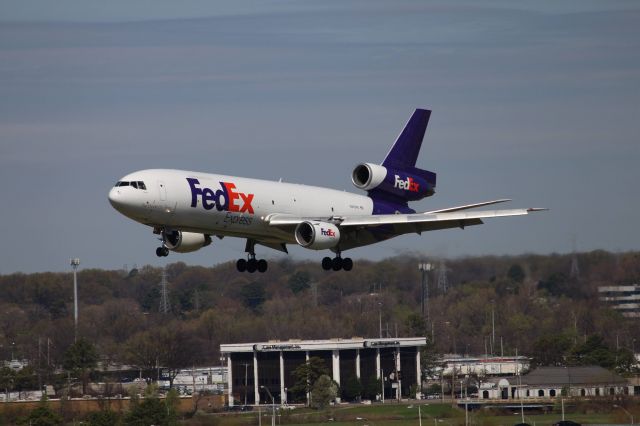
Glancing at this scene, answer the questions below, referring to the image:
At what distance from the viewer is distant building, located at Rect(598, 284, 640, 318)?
5059 inches

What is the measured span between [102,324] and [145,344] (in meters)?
22.1

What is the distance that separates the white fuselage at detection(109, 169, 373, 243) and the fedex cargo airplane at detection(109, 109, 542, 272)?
0.05 meters

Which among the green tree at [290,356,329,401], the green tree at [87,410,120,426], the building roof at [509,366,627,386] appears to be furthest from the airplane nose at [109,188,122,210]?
the green tree at [290,356,329,401]

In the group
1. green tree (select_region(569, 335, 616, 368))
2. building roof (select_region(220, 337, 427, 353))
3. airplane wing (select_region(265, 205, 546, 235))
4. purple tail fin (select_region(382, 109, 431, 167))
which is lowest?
green tree (select_region(569, 335, 616, 368))

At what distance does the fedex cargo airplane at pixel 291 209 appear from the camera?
6644 cm

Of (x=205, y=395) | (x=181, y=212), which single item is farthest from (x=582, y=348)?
(x=181, y=212)

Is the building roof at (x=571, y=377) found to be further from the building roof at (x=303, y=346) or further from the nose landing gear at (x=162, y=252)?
the nose landing gear at (x=162, y=252)

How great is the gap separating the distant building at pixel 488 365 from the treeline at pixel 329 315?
83.4 inches

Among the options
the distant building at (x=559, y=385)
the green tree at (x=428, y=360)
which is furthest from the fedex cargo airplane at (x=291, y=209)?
the green tree at (x=428, y=360)

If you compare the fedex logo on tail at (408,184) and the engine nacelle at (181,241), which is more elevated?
the fedex logo on tail at (408,184)

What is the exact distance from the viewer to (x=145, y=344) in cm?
13762

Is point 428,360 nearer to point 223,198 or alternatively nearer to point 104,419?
point 104,419

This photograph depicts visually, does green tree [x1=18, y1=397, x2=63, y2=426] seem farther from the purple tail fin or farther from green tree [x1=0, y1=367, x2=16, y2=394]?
the purple tail fin

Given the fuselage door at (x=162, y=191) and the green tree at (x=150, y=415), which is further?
the green tree at (x=150, y=415)
